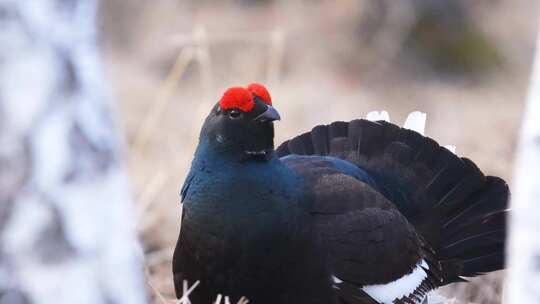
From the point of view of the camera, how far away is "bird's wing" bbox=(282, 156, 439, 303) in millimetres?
2865

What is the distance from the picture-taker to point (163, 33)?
24.1ft

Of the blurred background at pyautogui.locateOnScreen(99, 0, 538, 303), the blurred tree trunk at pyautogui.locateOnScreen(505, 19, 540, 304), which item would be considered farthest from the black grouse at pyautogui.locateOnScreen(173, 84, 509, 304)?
the blurred background at pyautogui.locateOnScreen(99, 0, 538, 303)

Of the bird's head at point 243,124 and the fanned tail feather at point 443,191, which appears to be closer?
the bird's head at point 243,124

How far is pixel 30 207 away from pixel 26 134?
0.09 meters

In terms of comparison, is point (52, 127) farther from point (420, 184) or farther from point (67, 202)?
point (420, 184)

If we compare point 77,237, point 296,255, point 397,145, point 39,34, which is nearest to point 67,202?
point 77,237

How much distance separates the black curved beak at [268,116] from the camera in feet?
8.67

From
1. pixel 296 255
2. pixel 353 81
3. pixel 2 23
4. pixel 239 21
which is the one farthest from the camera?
pixel 239 21

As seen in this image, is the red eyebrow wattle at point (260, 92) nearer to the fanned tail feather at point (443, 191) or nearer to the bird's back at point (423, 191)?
the bird's back at point (423, 191)

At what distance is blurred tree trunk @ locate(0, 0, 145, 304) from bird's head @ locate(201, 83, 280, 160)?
51.6 inches

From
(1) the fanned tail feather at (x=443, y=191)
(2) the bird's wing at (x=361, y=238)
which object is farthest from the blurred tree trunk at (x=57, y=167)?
(1) the fanned tail feather at (x=443, y=191)

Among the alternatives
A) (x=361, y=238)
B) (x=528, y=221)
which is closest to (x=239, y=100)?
(x=361, y=238)

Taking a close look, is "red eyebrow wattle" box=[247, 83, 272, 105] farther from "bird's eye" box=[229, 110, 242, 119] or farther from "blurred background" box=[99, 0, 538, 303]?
"blurred background" box=[99, 0, 538, 303]

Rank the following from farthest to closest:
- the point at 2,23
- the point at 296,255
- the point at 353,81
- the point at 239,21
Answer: the point at 239,21
the point at 353,81
the point at 296,255
the point at 2,23
